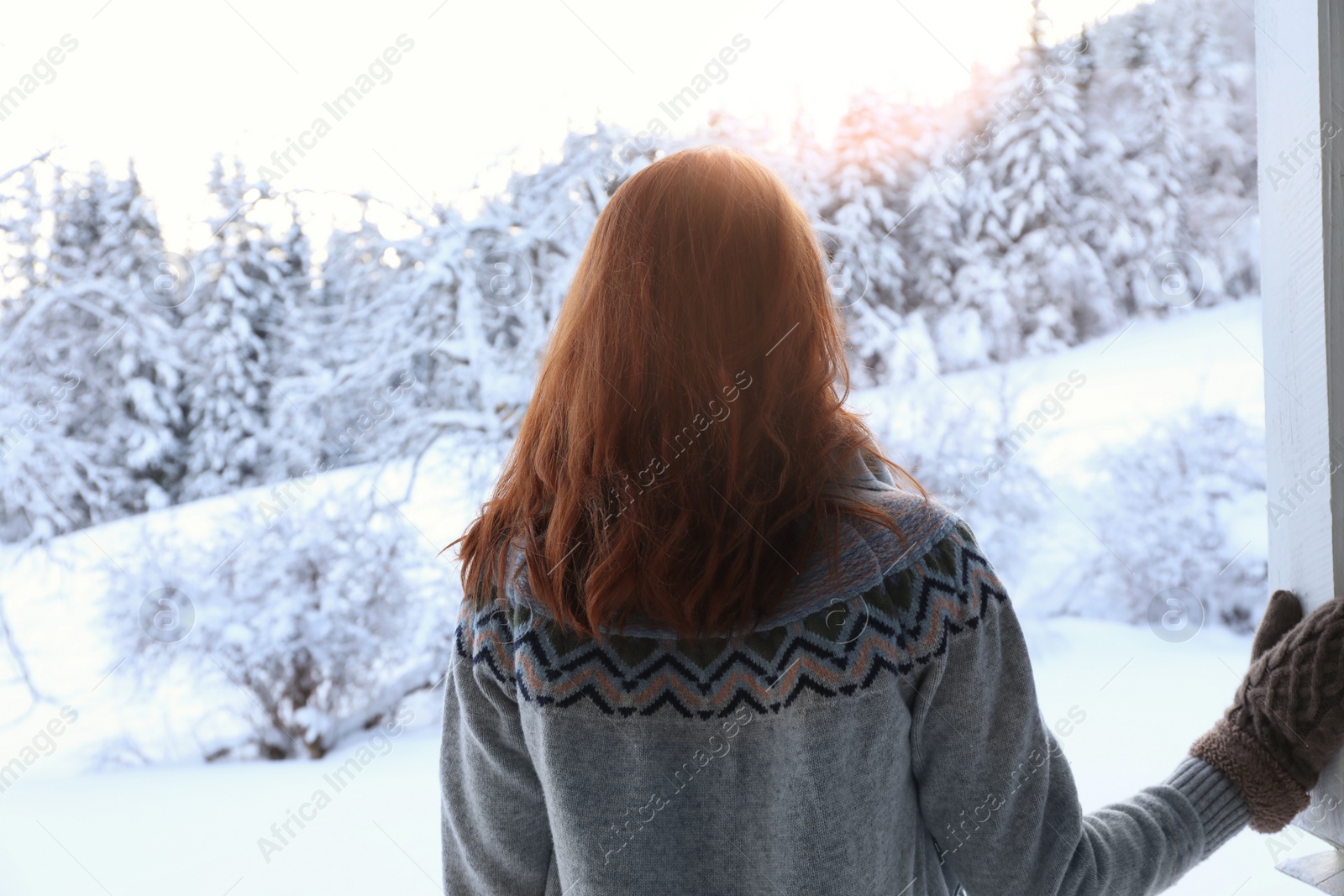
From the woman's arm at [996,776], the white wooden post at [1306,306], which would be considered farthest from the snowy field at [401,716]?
the woman's arm at [996,776]

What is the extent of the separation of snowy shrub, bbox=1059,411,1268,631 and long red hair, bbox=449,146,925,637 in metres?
1.66

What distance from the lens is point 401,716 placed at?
80.2 inches

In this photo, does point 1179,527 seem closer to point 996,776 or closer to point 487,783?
point 996,776

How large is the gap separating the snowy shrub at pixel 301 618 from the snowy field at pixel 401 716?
41 millimetres

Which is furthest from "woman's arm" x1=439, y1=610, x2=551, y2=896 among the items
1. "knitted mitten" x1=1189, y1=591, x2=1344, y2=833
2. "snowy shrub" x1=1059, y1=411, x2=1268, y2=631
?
"snowy shrub" x1=1059, y1=411, x2=1268, y2=631

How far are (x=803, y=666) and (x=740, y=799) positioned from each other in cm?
12

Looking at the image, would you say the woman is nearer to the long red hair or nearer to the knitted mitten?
the long red hair

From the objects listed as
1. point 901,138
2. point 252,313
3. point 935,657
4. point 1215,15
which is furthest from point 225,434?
point 1215,15

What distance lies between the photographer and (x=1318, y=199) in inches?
30.1

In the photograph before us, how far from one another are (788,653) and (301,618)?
64.0 inches

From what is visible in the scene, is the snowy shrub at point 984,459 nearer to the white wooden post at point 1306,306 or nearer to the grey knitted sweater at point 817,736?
the white wooden post at point 1306,306

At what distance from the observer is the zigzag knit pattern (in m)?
0.62

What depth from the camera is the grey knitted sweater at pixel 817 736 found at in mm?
622

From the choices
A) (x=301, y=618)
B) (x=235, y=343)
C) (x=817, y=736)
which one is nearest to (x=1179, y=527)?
(x=817, y=736)
